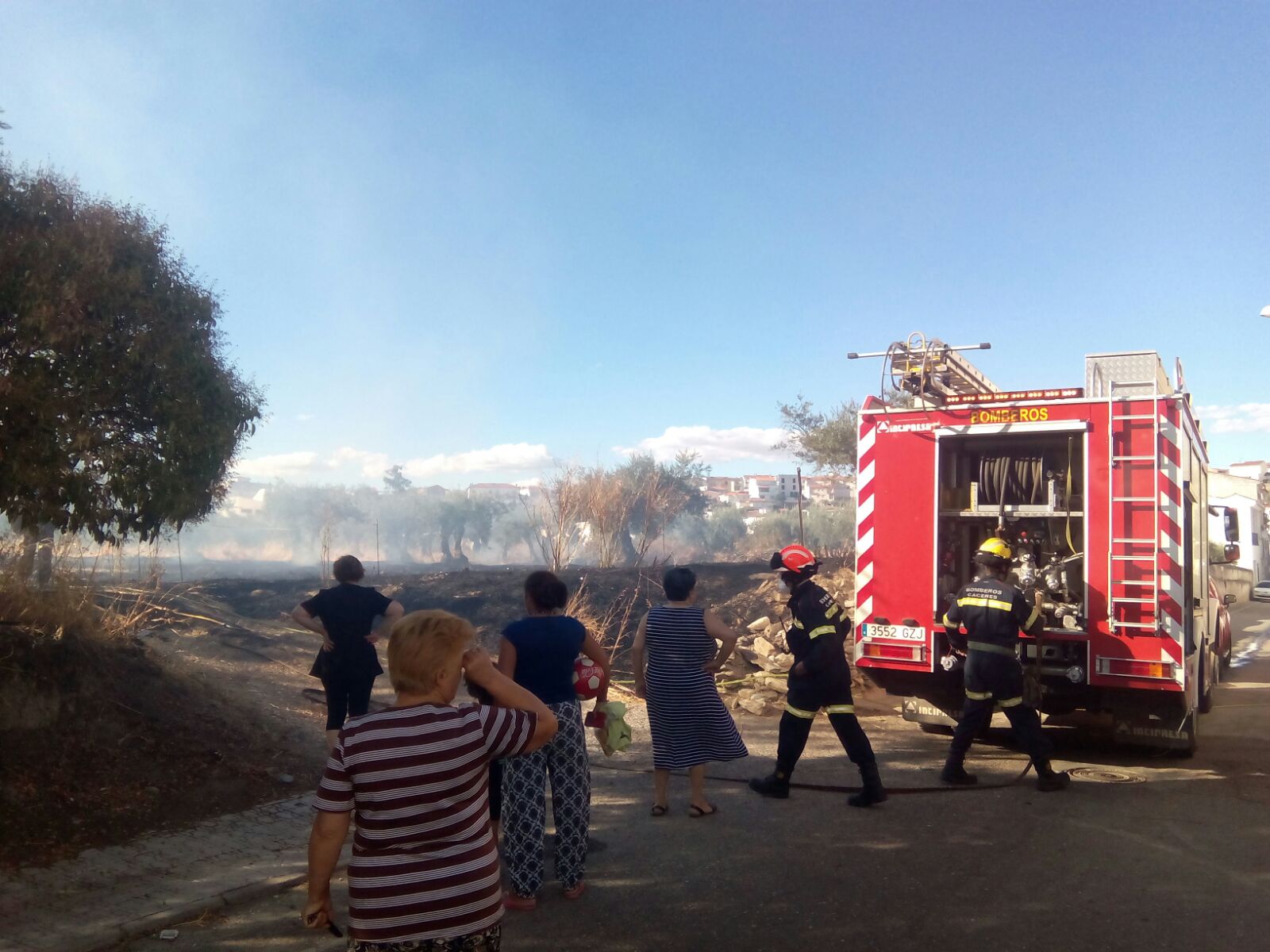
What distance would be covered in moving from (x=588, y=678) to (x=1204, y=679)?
6.85 metres

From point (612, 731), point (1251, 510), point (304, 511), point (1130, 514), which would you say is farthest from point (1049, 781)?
point (304, 511)

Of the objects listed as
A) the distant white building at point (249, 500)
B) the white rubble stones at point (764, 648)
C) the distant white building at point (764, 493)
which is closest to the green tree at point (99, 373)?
the white rubble stones at point (764, 648)

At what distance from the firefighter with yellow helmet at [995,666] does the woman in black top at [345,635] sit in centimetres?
409

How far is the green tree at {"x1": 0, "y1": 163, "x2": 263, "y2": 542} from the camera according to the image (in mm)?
5457

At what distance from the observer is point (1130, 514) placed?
688cm

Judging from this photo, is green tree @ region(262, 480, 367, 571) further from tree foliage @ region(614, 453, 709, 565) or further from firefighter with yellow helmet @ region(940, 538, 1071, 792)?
firefighter with yellow helmet @ region(940, 538, 1071, 792)

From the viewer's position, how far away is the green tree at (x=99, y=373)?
17.9 ft

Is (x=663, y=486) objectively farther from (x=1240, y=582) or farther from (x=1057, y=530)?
(x=1057, y=530)

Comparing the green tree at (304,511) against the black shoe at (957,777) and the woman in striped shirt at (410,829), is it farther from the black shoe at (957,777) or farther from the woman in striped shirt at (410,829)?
the woman in striped shirt at (410,829)

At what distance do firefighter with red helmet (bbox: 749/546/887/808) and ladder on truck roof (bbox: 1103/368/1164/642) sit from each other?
2.26 meters

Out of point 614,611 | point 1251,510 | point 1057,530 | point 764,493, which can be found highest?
point 764,493

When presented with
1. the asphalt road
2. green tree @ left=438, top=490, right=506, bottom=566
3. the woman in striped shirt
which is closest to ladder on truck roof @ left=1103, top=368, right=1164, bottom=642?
the asphalt road

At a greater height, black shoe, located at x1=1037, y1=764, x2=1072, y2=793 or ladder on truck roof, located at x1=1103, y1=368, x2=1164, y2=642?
ladder on truck roof, located at x1=1103, y1=368, x2=1164, y2=642

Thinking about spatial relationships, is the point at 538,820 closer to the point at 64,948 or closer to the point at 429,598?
the point at 64,948
